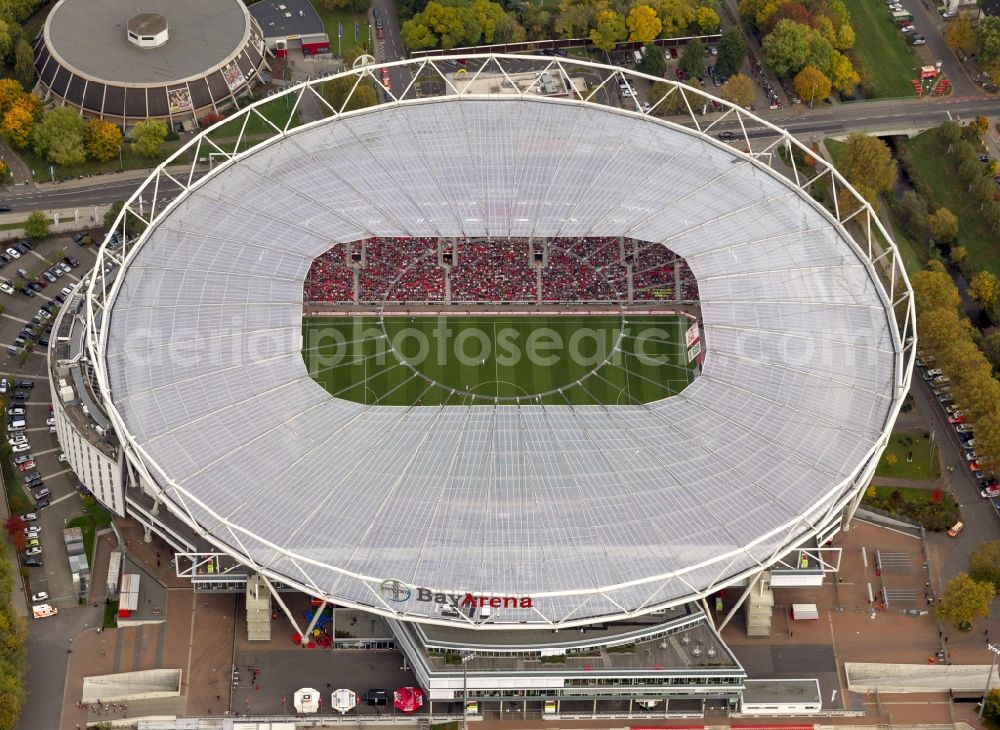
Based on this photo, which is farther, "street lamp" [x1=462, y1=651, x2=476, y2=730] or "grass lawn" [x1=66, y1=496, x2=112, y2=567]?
"grass lawn" [x1=66, y1=496, x2=112, y2=567]

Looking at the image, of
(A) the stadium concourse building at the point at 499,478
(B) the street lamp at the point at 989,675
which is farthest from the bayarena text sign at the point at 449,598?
(B) the street lamp at the point at 989,675

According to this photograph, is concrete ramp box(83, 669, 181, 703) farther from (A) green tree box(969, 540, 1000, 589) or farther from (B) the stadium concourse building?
(A) green tree box(969, 540, 1000, 589)

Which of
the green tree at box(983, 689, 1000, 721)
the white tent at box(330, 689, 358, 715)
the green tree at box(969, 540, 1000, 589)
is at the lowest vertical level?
the green tree at box(983, 689, 1000, 721)

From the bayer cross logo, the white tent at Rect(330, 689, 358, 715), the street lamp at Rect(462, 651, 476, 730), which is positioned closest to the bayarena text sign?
the bayer cross logo

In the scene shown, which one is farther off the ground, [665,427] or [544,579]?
[665,427]

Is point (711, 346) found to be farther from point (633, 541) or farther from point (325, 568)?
point (325, 568)

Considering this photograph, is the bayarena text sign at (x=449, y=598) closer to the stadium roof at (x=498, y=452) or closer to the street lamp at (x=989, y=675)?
the stadium roof at (x=498, y=452)

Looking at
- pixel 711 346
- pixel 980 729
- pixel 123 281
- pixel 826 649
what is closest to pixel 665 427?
pixel 711 346

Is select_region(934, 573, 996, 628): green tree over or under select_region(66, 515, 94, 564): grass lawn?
under
